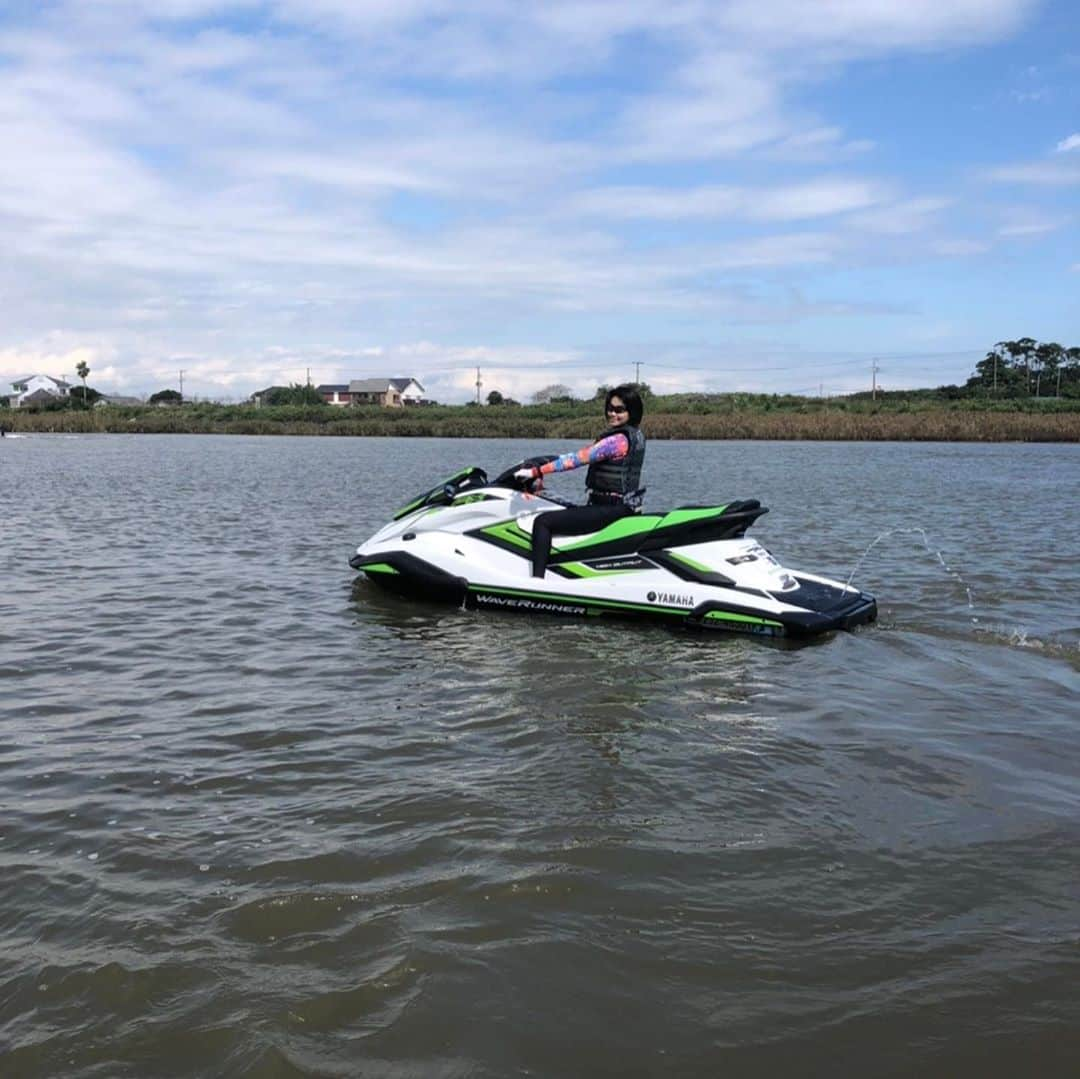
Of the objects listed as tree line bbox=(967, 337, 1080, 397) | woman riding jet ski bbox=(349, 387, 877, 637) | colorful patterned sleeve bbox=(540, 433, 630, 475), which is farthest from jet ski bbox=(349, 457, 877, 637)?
tree line bbox=(967, 337, 1080, 397)

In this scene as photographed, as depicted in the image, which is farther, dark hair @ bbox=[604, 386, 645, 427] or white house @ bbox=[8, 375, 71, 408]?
white house @ bbox=[8, 375, 71, 408]

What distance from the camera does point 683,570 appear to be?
8.34 metres

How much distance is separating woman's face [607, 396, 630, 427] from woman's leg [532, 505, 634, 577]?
732 millimetres

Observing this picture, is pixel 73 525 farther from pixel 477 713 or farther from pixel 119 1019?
pixel 119 1019

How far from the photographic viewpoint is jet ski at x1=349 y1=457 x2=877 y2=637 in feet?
26.9

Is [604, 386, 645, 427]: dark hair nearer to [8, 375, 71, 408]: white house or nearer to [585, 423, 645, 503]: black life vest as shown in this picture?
[585, 423, 645, 503]: black life vest

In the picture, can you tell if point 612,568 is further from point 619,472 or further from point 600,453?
point 600,453

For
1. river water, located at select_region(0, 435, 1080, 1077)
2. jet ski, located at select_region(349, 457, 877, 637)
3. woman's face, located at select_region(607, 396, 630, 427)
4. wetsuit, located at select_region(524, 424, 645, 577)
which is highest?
woman's face, located at select_region(607, 396, 630, 427)

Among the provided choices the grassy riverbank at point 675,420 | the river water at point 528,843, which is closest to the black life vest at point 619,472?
the river water at point 528,843

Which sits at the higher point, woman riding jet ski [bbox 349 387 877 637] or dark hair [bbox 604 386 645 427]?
dark hair [bbox 604 386 645 427]

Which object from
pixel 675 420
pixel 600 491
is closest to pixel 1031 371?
pixel 675 420

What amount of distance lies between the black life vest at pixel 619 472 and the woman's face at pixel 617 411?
0.15ft

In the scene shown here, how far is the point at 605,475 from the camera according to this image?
8773mm

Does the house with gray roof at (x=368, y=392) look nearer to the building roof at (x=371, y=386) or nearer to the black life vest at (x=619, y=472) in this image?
the building roof at (x=371, y=386)
